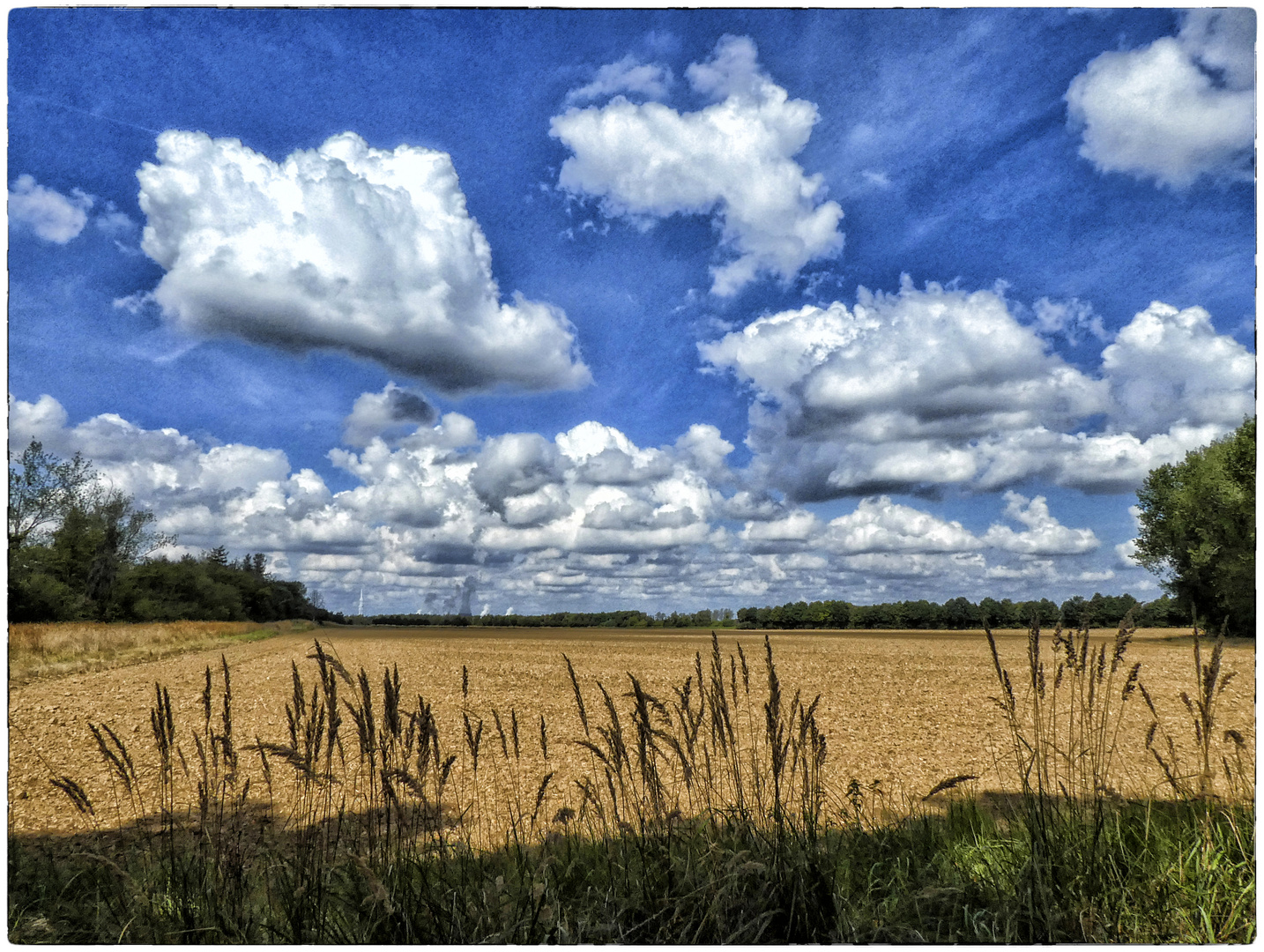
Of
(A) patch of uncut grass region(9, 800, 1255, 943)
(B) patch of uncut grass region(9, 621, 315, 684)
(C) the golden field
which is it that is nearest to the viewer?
(A) patch of uncut grass region(9, 800, 1255, 943)

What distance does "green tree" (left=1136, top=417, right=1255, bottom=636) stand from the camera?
23.2m

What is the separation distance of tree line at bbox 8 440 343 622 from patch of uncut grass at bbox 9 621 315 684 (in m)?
0.74

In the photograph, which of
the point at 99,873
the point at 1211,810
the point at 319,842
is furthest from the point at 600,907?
the point at 1211,810

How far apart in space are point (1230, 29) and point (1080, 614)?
396cm

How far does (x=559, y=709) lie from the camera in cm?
1870

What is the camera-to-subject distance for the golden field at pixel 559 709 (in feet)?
29.1

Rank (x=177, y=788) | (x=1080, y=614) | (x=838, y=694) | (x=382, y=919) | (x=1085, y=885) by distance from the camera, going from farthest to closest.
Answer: (x=838, y=694)
(x=177, y=788)
(x=1080, y=614)
(x=1085, y=885)
(x=382, y=919)

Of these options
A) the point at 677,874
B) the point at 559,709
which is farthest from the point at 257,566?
the point at 677,874

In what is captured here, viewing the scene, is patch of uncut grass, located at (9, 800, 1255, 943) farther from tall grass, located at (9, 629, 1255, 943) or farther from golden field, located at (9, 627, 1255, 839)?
golden field, located at (9, 627, 1255, 839)

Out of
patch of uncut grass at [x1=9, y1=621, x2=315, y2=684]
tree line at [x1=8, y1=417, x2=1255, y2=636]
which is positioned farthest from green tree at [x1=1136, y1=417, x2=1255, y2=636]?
patch of uncut grass at [x1=9, y1=621, x2=315, y2=684]

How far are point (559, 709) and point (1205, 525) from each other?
1158 inches

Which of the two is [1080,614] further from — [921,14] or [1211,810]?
[921,14]

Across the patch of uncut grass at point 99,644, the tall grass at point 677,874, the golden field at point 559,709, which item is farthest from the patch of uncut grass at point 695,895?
the patch of uncut grass at point 99,644

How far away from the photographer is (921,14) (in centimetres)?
516
